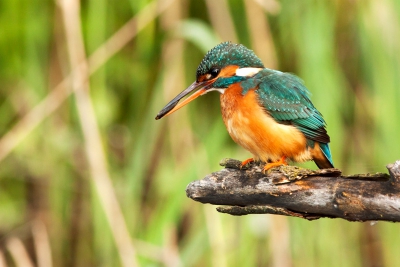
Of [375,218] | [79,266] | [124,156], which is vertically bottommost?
[375,218]

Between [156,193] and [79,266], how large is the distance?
583mm

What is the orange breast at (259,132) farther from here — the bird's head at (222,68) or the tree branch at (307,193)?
the tree branch at (307,193)

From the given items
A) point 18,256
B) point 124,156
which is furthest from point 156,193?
point 18,256

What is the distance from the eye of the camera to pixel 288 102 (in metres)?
2.36

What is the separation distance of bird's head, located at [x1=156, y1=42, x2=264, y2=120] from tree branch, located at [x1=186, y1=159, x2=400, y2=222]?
1.77 feet

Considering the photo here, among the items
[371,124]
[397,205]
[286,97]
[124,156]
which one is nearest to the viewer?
[397,205]

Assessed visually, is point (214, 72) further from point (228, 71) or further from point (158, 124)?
point (158, 124)

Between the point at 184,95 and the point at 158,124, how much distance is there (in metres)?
0.94

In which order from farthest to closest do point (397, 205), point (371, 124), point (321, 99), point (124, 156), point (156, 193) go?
point (124, 156) → point (156, 193) → point (371, 124) → point (321, 99) → point (397, 205)

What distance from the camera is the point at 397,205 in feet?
4.51

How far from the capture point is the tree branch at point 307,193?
4.65 feet

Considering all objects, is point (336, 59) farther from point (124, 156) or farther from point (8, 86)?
point (8, 86)

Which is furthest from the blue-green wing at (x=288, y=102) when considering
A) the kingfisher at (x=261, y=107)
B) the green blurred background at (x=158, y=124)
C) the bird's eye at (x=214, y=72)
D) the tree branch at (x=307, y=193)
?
the tree branch at (x=307, y=193)

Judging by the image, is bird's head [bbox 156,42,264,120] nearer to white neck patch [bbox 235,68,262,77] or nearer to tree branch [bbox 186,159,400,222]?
white neck patch [bbox 235,68,262,77]
